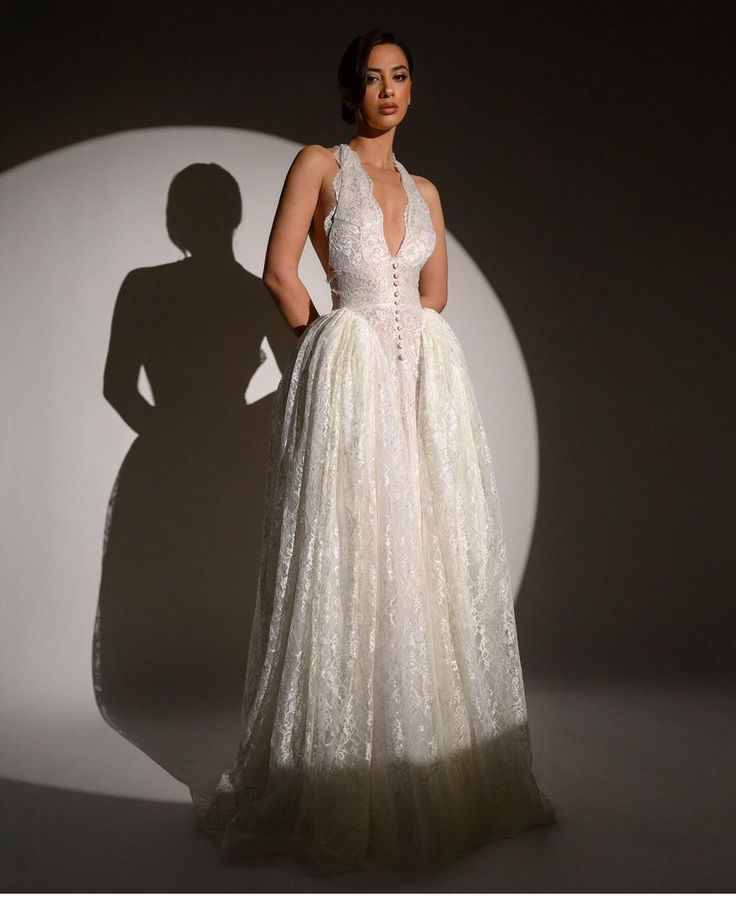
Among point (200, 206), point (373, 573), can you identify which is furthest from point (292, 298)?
point (200, 206)

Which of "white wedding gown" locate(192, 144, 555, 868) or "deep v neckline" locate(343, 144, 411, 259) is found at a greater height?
"deep v neckline" locate(343, 144, 411, 259)

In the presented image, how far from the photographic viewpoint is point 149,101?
10.9 feet

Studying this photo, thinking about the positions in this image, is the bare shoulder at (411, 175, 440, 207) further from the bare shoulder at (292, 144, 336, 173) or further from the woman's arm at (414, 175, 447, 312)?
the bare shoulder at (292, 144, 336, 173)

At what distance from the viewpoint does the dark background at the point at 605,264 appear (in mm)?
3473

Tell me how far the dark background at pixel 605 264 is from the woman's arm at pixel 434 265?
82 centimetres

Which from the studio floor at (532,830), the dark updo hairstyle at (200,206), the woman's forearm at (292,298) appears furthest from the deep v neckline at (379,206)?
the studio floor at (532,830)

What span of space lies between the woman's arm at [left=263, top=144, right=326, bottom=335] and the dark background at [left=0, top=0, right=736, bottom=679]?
1061mm

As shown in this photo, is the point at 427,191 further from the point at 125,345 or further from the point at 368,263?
the point at 125,345

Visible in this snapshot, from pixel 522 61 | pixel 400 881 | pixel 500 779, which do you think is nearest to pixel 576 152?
pixel 522 61

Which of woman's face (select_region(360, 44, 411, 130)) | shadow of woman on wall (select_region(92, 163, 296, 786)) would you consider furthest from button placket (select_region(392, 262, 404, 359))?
shadow of woman on wall (select_region(92, 163, 296, 786))

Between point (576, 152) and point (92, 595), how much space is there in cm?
217

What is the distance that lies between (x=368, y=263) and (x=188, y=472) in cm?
126

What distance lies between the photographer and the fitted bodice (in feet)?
7.73

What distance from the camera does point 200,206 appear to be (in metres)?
3.28
